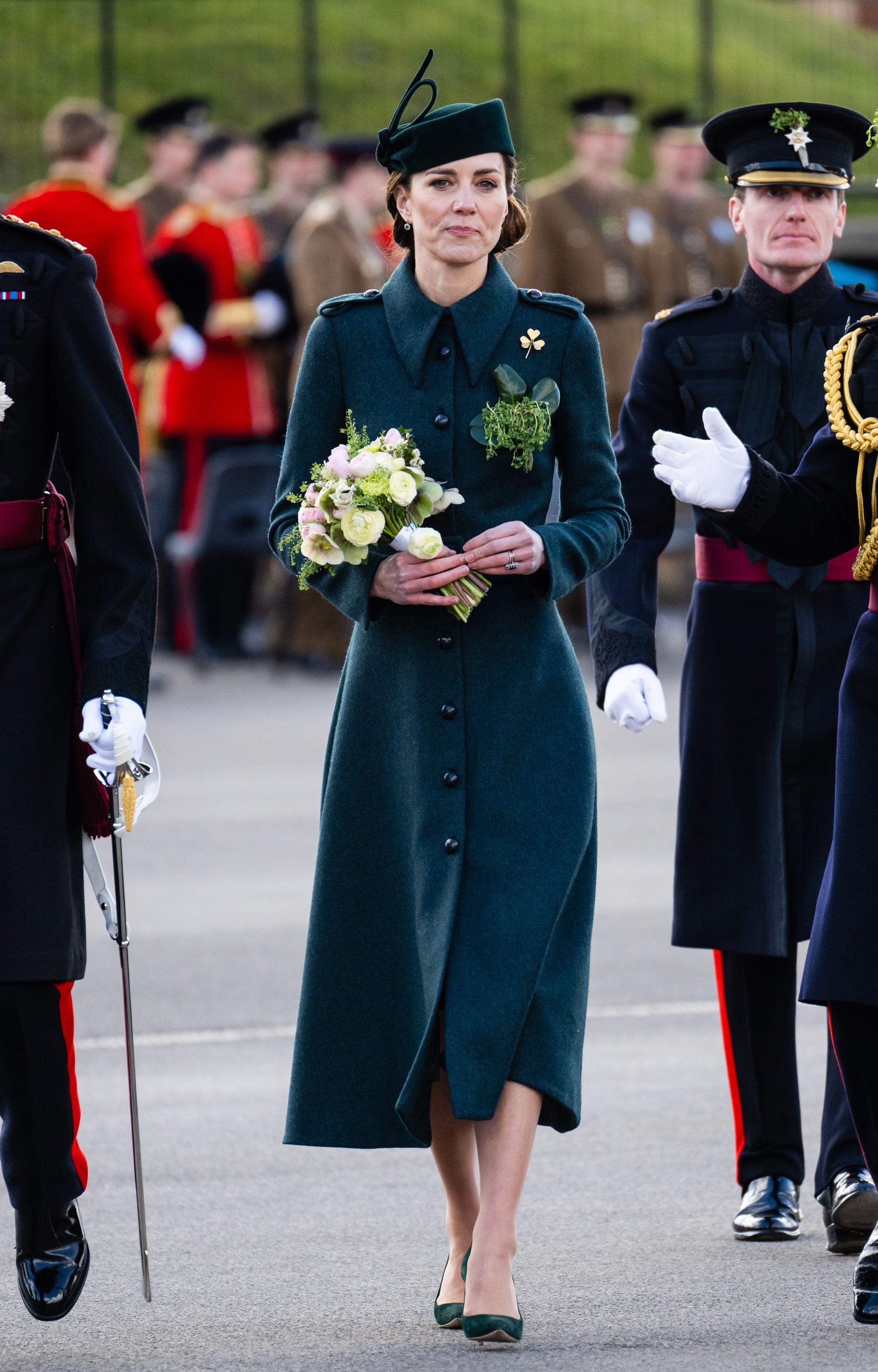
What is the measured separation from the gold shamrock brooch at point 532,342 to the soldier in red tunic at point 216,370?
922cm

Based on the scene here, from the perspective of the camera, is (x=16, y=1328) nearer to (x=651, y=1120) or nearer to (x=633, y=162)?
(x=651, y=1120)

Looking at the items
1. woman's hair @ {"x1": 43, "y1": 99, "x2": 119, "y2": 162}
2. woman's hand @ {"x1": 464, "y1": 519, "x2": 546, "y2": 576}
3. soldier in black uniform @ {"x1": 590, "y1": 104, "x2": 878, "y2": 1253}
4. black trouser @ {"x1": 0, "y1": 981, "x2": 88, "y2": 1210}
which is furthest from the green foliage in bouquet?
woman's hair @ {"x1": 43, "y1": 99, "x2": 119, "y2": 162}

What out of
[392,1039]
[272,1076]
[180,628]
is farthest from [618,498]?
[180,628]

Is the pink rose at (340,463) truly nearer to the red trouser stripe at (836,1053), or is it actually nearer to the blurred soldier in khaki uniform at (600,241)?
the red trouser stripe at (836,1053)

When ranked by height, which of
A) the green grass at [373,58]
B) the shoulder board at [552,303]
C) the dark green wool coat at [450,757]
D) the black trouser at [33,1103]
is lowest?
the black trouser at [33,1103]

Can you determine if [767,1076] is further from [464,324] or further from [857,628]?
[464,324]

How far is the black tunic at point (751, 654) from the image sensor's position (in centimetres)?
519

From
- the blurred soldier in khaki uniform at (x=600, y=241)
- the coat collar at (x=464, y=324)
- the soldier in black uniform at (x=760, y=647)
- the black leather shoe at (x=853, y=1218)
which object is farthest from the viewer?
the blurred soldier in khaki uniform at (x=600, y=241)

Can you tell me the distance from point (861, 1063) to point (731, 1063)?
0.80 meters

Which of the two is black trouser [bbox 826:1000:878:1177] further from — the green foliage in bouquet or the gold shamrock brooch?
the gold shamrock brooch

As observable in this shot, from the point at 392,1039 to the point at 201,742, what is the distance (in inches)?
286

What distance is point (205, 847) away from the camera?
31.1ft

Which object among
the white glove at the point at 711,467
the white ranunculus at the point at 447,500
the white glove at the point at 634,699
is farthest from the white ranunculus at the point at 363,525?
the white glove at the point at 634,699

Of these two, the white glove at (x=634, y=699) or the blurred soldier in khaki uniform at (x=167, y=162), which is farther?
the blurred soldier in khaki uniform at (x=167, y=162)
